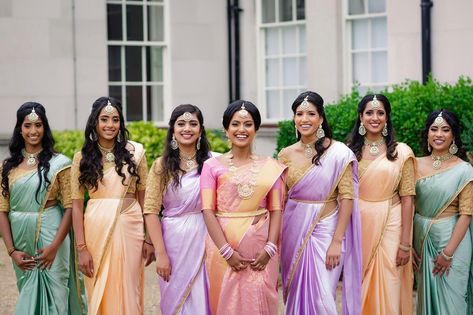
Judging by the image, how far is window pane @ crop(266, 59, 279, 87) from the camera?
45.6 ft

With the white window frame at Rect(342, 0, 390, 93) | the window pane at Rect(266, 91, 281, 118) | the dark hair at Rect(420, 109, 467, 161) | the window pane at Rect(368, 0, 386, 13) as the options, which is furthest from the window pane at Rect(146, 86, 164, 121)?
the dark hair at Rect(420, 109, 467, 161)

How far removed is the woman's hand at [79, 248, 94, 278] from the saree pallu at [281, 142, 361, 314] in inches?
50.3

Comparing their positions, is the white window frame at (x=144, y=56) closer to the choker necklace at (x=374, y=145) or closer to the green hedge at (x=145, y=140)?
→ the green hedge at (x=145, y=140)

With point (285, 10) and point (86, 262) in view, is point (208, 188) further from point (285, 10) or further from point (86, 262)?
point (285, 10)

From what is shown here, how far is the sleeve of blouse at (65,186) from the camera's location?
7.01 metres

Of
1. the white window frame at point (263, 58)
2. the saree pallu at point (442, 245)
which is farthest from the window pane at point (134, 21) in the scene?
the saree pallu at point (442, 245)

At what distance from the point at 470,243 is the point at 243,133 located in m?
1.89

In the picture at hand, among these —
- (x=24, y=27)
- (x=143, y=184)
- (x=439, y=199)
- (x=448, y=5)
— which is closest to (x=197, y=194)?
(x=143, y=184)

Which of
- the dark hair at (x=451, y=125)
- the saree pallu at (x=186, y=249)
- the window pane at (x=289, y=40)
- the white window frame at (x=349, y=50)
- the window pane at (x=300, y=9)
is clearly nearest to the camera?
the saree pallu at (x=186, y=249)

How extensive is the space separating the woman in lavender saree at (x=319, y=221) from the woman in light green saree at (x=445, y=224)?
23.2 inches

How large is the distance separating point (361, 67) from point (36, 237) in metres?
6.92

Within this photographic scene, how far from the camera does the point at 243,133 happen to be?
6457mm

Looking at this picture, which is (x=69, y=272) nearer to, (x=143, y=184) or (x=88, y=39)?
(x=143, y=184)

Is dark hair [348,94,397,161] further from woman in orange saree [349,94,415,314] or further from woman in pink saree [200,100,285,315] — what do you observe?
woman in pink saree [200,100,285,315]
